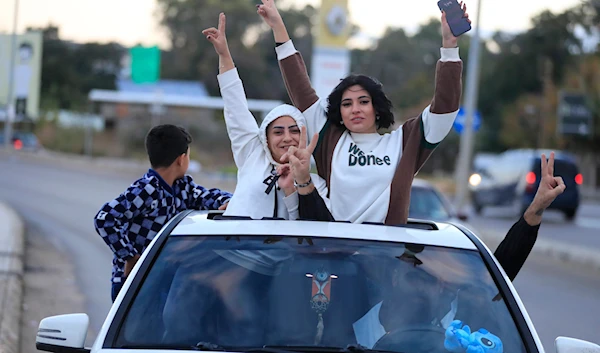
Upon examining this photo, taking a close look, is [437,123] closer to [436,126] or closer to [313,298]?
[436,126]

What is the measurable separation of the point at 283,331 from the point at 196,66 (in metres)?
77.6

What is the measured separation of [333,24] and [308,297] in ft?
58.6

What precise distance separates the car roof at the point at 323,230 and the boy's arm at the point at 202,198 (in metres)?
1.12

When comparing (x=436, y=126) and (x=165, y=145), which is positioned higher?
(x=436, y=126)

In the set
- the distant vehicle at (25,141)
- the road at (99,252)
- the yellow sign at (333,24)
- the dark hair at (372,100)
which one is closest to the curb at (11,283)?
the road at (99,252)

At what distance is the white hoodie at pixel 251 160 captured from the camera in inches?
171

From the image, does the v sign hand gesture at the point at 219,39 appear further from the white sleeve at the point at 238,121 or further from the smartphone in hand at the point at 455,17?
the smartphone in hand at the point at 455,17

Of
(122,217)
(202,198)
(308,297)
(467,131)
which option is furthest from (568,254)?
(308,297)

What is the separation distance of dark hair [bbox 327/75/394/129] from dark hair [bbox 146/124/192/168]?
834 mm

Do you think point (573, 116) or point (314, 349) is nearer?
point (314, 349)

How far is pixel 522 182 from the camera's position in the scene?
25.5 metres

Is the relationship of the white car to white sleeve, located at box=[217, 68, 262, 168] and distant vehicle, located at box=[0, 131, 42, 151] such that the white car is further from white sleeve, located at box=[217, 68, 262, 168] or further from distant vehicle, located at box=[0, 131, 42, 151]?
distant vehicle, located at box=[0, 131, 42, 151]

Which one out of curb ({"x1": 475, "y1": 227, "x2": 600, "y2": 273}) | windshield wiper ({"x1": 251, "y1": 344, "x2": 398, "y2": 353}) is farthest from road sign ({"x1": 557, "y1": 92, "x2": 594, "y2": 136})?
windshield wiper ({"x1": 251, "y1": 344, "x2": 398, "y2": 353})

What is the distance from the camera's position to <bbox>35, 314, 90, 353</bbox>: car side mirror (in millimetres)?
3494
